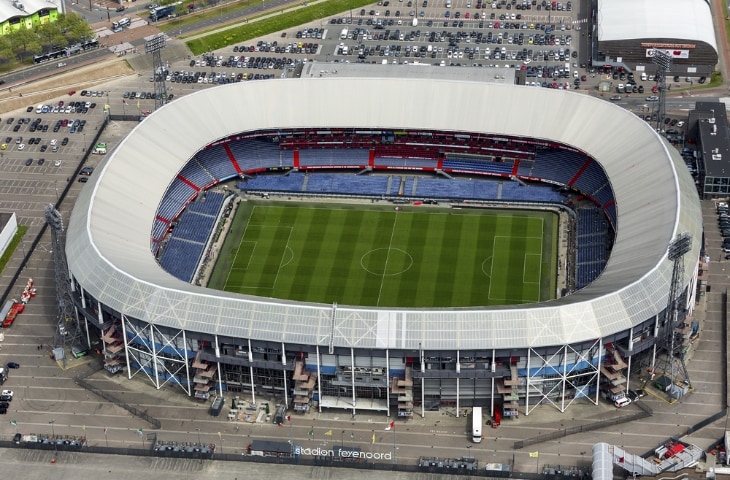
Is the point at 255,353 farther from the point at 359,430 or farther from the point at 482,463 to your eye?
the point at 482,463

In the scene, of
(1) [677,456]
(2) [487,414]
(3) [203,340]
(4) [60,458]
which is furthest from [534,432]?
(4) [60,458]

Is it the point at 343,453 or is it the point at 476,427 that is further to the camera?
the point at 476,427

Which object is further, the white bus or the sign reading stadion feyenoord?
the white bus

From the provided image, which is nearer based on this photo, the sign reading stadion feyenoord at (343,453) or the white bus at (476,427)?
the sign reading stadion feyenoord at (343,453)

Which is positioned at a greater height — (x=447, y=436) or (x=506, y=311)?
(x=506, y=311)

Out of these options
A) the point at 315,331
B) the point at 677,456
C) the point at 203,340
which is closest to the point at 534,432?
the point at 677,456

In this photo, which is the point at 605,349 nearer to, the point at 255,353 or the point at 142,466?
the point at 255,353
